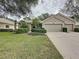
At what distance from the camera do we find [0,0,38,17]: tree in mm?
5941

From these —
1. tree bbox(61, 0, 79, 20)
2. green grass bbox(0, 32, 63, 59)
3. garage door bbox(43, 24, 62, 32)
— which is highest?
tree bbox(61, 0, 79, 20)

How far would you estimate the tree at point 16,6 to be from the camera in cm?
594

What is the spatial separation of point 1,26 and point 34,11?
102ft

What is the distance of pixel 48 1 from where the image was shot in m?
4.77

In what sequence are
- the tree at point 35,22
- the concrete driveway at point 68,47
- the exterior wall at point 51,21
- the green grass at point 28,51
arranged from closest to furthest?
the green grass at point 28,51, the concrete driveway at point 68,47, the tree at point 35,22, the exterior wall at point 51,21

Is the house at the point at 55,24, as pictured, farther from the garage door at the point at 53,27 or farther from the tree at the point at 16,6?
the tree at the point at 16,6

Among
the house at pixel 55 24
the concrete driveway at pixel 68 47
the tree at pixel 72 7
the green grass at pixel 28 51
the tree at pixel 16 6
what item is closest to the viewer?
the tree at pixel 72 7

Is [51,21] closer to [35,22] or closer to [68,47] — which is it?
[35,22]

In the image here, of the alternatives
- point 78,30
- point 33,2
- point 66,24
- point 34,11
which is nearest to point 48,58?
point 34,11

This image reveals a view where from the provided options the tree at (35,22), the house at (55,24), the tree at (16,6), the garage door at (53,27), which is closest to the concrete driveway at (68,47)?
the tree at (16,6)

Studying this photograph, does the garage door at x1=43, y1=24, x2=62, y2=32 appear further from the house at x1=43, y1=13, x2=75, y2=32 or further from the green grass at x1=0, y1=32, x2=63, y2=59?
the green grass at x1=0, y1=32, x2=63, y2=59

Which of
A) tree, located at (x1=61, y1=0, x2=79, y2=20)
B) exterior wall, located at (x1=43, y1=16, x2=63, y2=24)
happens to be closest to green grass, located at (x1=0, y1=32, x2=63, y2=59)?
tree, located at (x1=61, y1=0, x2=79, y2=20)

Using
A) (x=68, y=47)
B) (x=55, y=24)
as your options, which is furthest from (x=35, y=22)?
(x=68, y=47)

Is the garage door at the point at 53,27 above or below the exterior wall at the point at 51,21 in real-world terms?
below
